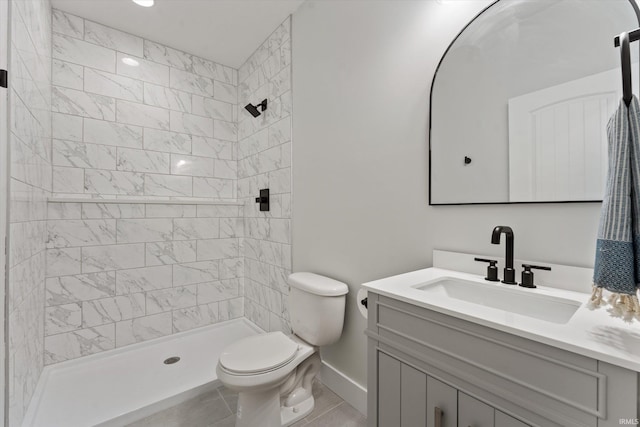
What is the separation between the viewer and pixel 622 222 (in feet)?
2.09

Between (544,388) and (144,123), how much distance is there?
2970 mm

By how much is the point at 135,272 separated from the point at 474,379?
256 cm

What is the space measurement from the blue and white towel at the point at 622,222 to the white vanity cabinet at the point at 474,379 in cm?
21

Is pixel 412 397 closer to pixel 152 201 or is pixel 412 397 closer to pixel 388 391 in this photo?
pixel 388 391

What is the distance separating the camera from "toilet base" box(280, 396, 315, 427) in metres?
1.53

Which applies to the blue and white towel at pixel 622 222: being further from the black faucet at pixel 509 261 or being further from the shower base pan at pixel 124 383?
the shower base pan at pixel 124 383

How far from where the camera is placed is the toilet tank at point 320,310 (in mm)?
1603

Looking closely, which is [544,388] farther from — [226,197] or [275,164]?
[226,197]

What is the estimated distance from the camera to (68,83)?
84.3 inches

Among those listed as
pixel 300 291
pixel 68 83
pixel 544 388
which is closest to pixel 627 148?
pixel 544 388

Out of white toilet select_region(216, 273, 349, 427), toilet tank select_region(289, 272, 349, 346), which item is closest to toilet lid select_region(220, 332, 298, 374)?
white toilet select_region(216, 273, 349, 427)

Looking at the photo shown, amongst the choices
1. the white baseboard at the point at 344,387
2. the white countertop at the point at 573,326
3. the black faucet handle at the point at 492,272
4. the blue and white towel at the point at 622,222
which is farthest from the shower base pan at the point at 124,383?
the blue and white towel at the point at 622,222

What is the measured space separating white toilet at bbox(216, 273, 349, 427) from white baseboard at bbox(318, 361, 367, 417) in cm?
15

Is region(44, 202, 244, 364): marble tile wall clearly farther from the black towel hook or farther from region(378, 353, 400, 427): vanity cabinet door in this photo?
the black towel hook
